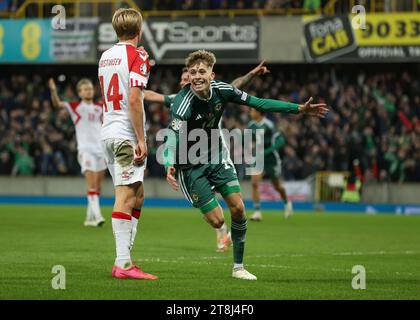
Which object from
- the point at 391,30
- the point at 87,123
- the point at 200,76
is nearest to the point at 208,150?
the point at 200,76

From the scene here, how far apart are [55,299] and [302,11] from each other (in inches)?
1009

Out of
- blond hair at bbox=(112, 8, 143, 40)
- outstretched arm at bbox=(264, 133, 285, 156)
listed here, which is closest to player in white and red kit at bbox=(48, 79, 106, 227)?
outstretched arm at bbox=(264, 133, 285, 156)

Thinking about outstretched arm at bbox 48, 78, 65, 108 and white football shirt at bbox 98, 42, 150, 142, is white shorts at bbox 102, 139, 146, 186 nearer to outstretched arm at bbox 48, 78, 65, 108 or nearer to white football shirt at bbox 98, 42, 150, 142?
white football shirt at bbox 98, 42, 150, 142

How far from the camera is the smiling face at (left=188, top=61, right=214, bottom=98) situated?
9680 millimetres

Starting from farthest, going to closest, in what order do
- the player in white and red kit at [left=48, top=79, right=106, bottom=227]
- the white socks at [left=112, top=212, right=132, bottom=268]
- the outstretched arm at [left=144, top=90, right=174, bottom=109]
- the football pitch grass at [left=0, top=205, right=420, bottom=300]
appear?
1. the player in white and red kit at [left=48, top=79, right=106, bottom=227]
2. the outstretched arm at [left=144, top=90, right=174, bottom=109]
3. the white socks at [left=112, top=212, right=132, bottom=268]
4. the football pitch grass at [left=0, top=205, right=420, bottom=300]

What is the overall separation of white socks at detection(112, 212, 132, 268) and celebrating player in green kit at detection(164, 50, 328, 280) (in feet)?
2.02

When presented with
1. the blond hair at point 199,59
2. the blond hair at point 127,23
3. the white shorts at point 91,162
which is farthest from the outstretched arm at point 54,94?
the blond hair at point 127,23

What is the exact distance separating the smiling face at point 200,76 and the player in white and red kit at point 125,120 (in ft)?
1.89

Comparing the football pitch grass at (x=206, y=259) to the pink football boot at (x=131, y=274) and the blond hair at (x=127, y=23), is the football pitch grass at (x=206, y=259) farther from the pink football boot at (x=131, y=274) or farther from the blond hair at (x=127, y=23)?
the blond hair at (x=127, y=23)

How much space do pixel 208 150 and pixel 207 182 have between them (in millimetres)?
365

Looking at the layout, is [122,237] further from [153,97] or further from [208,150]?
[153,97]

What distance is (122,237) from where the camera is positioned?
9.26 meters
